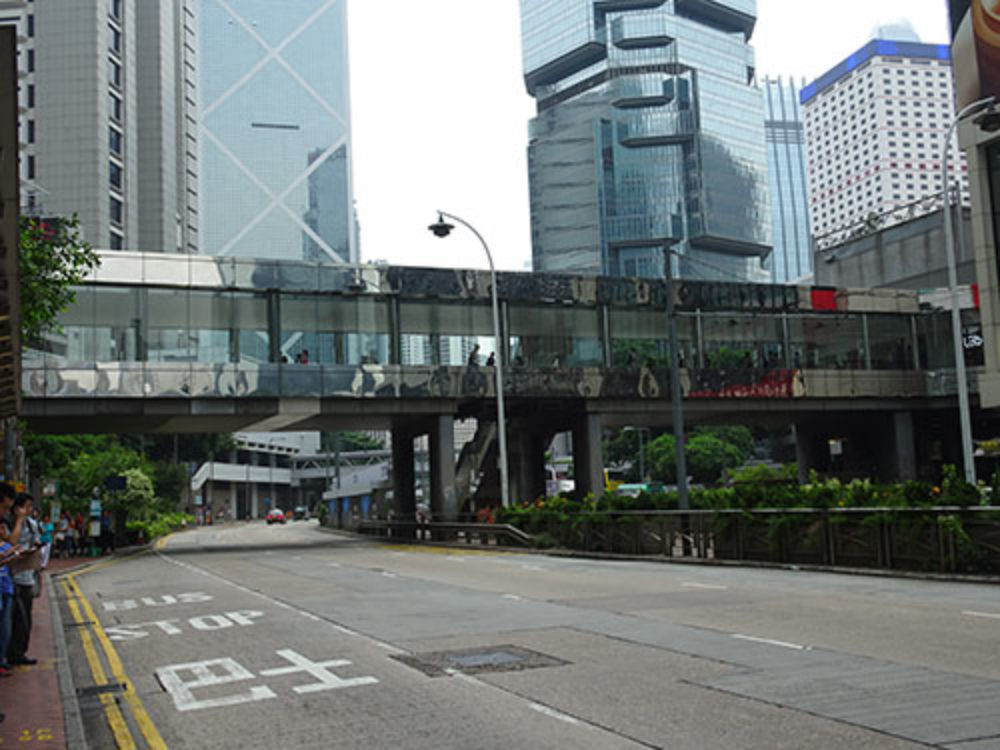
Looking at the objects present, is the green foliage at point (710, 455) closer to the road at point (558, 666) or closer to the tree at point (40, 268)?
the road at point (558, 666)

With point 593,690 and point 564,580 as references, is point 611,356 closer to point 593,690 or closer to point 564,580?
point 564,580

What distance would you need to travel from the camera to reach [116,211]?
96750 mm

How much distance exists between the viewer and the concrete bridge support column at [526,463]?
188ft

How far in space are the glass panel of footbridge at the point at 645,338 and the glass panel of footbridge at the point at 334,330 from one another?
441 inches

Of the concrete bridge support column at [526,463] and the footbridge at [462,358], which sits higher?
the footbridge at [462,358]

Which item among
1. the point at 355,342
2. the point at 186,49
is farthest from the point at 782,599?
the point at 186,49

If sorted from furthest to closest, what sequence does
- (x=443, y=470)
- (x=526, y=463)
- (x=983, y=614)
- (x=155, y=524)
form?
1. (x=155, y=524)
2. (x=526, y=463)
3. (x=443, y=470)
4. (x=983, y=614)

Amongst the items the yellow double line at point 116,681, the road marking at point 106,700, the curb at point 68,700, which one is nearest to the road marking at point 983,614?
the yellow double line at point 116,681

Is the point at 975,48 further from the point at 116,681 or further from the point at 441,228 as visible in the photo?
the point at 116,681

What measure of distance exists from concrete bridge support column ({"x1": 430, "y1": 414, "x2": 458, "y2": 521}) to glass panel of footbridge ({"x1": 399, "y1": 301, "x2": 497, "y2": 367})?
9.28 ft

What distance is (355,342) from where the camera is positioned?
46000mm

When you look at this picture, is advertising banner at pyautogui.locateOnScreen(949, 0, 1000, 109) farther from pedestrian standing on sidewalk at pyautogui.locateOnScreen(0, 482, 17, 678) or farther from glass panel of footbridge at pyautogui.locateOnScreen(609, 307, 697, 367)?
pedestrian standing on sidewalk at pyautogui.locateOnScreen(0, 482, 17, 678)

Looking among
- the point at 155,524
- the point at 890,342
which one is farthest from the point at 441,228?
the point at 155,524

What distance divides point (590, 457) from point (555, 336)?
591 cm
